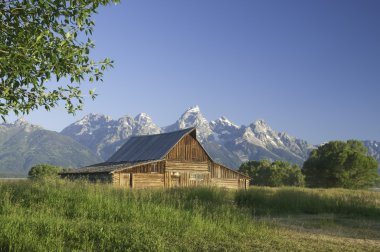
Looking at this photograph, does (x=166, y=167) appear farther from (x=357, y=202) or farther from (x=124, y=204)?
(x=124, y=204)

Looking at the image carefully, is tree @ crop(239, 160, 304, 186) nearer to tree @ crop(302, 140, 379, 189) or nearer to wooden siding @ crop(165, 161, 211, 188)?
tree @ crop(302, 140, 379, 189)

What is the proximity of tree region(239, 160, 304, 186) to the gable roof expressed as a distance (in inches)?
1851

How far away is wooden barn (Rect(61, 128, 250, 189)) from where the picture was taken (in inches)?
1858

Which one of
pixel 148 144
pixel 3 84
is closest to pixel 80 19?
pixel 3 84

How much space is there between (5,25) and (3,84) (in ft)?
4.91

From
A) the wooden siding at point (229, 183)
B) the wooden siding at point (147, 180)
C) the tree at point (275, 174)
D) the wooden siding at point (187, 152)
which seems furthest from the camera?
the tree at point (275, 174)

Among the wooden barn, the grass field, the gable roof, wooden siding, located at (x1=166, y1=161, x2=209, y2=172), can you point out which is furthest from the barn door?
the grass field

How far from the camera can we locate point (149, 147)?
5441 centimetres

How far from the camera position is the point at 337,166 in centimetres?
7400

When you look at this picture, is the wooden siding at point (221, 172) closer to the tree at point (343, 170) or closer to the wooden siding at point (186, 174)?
the wooden siding at point (186, 174)

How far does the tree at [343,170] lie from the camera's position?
73.6 meters

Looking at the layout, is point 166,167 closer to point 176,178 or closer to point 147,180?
point 176,178

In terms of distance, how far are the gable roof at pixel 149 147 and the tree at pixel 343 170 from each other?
32.3m

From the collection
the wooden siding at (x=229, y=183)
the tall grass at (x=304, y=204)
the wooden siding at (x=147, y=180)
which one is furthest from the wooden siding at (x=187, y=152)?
the tall grass at (x=304, y=204)
